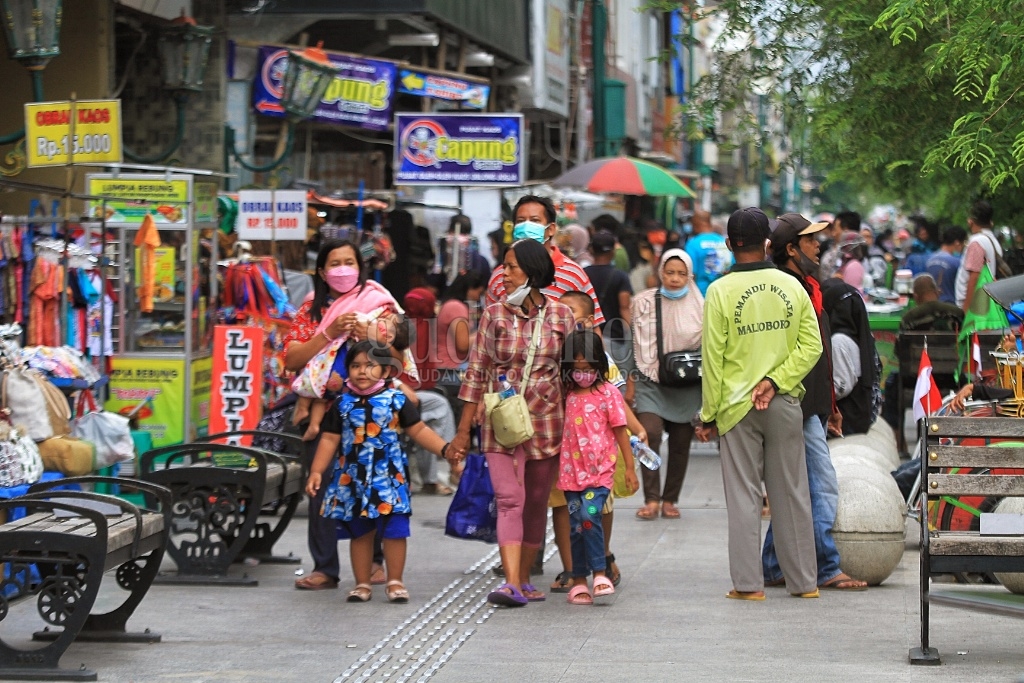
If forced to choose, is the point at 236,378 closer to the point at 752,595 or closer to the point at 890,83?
the point at 752,595

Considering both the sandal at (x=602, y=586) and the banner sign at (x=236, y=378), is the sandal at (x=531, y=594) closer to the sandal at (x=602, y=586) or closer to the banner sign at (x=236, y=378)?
the sandal at (x=602, y=586)

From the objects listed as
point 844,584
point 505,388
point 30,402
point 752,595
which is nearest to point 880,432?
point 844,584

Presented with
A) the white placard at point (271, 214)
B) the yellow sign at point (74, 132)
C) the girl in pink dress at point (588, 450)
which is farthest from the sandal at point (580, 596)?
the white placard at point (271, 214)

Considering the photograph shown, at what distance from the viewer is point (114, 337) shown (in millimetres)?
11469

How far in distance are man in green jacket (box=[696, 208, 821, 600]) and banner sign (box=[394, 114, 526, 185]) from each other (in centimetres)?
741

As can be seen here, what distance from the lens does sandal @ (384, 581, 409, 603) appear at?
826 centimetres

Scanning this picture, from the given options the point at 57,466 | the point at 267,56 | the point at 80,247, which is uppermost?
the point at 267,56

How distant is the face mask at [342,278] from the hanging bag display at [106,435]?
1.85 metres

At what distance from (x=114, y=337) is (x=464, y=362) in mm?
3263

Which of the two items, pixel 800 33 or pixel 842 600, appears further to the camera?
pixel 800 33

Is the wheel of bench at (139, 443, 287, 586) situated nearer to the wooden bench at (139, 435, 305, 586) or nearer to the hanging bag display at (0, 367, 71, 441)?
the wooden bench at (139, 435, 305, 586)

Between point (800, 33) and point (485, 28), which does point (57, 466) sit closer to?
point (800, 33)

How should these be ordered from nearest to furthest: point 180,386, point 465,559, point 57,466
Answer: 1. point 57,466
2. point 465,559
3. point 180,386

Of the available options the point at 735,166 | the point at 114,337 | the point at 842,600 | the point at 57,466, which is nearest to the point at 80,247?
the point at 114,337
